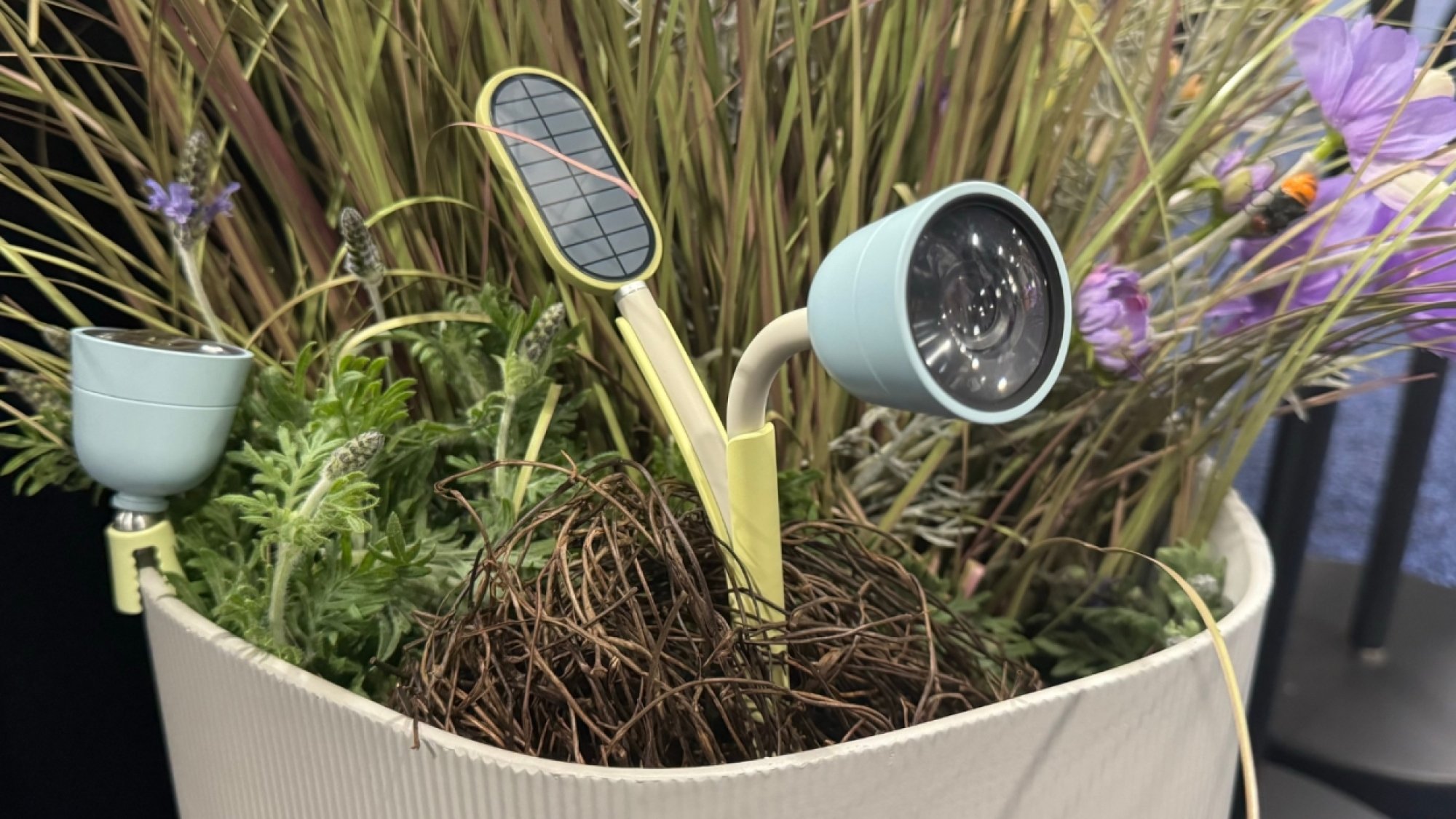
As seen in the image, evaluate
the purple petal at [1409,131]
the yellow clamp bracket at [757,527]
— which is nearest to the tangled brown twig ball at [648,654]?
the yellow clamp bracket at [757,527]

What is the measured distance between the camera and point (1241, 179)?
0.39 metres

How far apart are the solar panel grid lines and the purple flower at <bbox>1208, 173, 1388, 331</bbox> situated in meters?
0.25

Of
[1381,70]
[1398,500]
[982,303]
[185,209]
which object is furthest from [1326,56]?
[1398,500]

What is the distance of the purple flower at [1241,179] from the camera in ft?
1.28

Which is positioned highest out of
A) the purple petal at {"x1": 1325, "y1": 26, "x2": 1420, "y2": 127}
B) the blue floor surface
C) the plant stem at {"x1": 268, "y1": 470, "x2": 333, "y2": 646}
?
the purple petal at {"x1": 1325, "y1": 26, "x2": 1420, "y2": 127}

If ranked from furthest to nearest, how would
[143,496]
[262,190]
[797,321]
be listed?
1. [262,190]
2. [143,496]
3. [797,321]

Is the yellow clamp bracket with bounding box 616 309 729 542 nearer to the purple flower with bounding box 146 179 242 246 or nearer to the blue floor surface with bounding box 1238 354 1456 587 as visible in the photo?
the purple flower with bounding box 146 179 242 246

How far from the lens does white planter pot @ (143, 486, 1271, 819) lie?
270 millimetres

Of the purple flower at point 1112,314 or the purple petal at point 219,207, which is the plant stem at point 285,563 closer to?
the purple petal at point 219,207

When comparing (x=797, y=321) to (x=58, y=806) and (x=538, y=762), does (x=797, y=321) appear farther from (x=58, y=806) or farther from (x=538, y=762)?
(x=58, y=806)

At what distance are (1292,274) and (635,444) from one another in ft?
0.93

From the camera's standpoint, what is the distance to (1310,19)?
35 cm

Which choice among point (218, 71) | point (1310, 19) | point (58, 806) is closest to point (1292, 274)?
point (1310, 19)

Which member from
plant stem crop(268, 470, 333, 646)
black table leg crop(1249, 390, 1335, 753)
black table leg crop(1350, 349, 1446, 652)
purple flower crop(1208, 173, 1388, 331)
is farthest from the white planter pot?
black table leg crop(1350, 349, 1446, 652)
